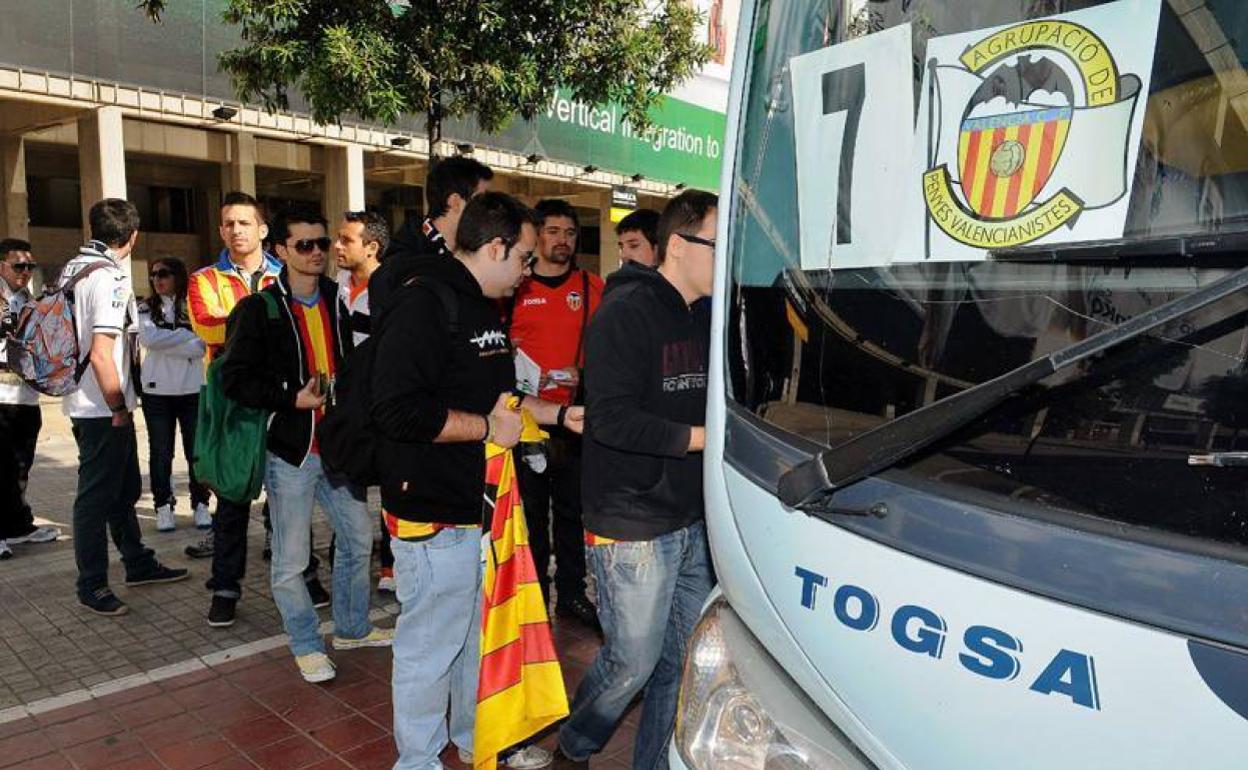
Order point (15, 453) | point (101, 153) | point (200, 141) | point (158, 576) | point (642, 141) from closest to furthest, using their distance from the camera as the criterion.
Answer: point (158, 576)
point (15, 453)
point (101, 153)
point (200, 141)
point (642, 141)

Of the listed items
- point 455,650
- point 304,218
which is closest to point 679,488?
point 455,650

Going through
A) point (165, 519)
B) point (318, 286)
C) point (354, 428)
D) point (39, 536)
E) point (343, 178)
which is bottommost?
point (39, 536)

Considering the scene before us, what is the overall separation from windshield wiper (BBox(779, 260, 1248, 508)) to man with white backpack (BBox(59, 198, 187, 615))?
4204 millimetres

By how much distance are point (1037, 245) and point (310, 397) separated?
3204 millimetres

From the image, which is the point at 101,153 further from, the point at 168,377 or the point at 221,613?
the point at 221,613

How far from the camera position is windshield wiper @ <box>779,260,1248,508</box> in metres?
1.00

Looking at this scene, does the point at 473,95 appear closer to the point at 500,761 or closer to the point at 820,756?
the point at 500,761

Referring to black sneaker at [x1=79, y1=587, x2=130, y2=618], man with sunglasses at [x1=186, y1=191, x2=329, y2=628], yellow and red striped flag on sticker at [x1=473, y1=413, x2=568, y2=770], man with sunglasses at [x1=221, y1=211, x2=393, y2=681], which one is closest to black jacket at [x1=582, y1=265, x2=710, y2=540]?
yellow and red striped flag on sticker at [x1=473, y1=413, x2=568, y2=770]

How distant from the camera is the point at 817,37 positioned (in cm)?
164

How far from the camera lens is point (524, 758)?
313cm

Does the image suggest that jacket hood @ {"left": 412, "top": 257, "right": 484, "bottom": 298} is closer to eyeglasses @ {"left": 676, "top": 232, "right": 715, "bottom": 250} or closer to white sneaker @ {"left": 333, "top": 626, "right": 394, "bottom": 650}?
eyeglasses @ {"left": 676, "top": 232, "right": 715, "bottom": 250}

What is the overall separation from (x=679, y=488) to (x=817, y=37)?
1381 millimetres

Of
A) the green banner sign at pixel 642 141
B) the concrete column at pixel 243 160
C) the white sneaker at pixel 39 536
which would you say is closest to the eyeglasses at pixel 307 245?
the white sneaker at pixel 39 536

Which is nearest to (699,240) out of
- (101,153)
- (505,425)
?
(505,425)
